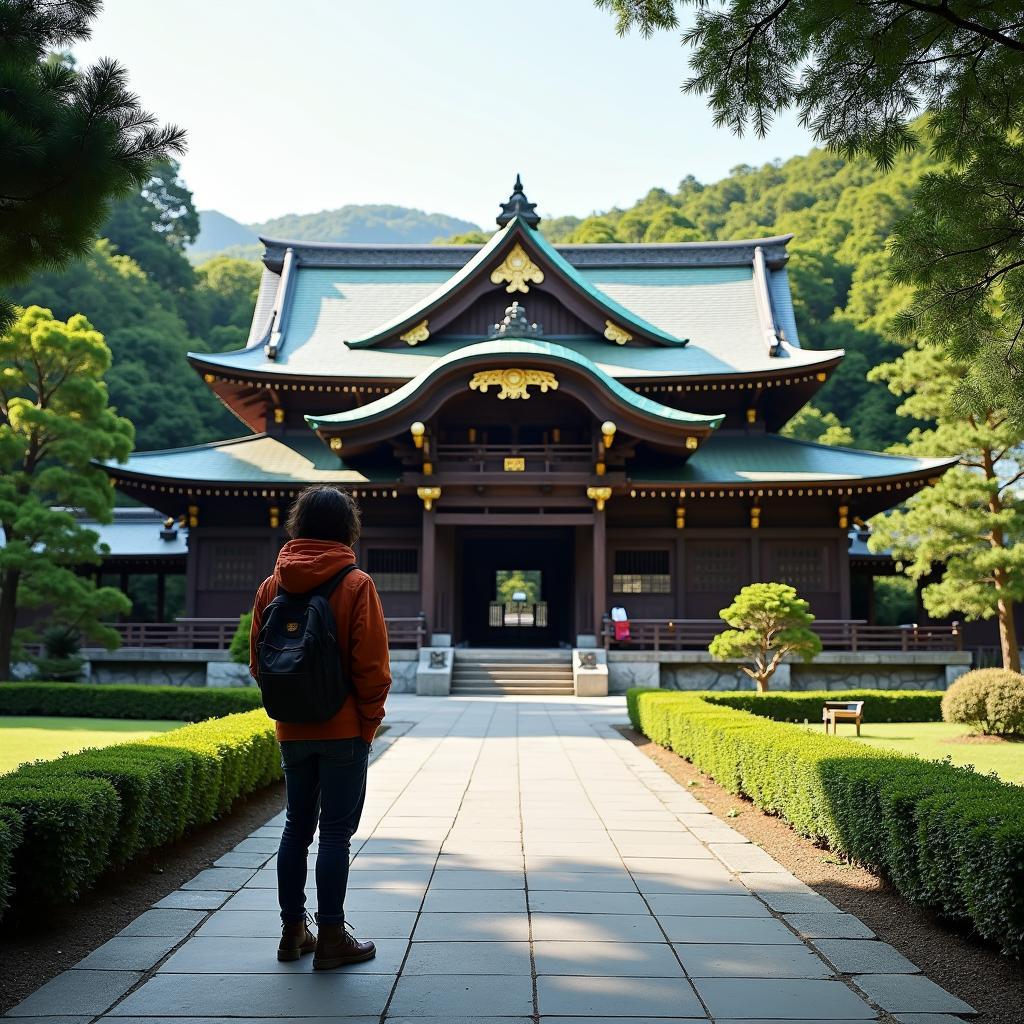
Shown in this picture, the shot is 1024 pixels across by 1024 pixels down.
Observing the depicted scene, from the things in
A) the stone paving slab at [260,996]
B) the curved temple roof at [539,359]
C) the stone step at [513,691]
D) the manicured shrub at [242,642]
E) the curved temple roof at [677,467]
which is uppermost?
the curved temple roof at [539,359]

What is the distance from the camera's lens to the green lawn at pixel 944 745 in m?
10.2

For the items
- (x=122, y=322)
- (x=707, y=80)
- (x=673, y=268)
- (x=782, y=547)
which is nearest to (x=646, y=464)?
(x=782, y=547)

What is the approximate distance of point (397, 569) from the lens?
2431 centimetres

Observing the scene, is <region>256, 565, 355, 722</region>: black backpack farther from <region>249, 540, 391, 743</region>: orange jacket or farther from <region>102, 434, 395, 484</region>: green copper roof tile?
<region>102, 434, 395, 484</region>: green copper roof tile

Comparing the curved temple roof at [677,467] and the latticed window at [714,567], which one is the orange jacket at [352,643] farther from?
the latticed window at [714,567]

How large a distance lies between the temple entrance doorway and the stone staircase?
4177 millimetres

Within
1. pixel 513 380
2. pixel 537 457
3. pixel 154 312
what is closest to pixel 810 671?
pixel 537 457

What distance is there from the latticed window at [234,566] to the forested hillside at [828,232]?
73.3 feet

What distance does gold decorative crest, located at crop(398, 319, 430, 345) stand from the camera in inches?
1021

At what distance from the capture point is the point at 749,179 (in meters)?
85.0

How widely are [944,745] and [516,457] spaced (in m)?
12.3

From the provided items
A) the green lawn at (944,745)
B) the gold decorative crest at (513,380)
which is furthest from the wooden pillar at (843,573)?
the gold decorative crest at (513,380)

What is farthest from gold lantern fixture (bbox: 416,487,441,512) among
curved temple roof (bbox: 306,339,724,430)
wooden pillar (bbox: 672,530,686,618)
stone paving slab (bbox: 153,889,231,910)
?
stone paving slab (bbox: 153,889,231,910)

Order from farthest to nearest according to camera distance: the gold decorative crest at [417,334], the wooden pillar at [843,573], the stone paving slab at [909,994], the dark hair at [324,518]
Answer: the gold decorative crest at [417,334] → the wooden pillar at [843,573] → the dark hair at [324,518] → the stone paving slab at [909,994]
